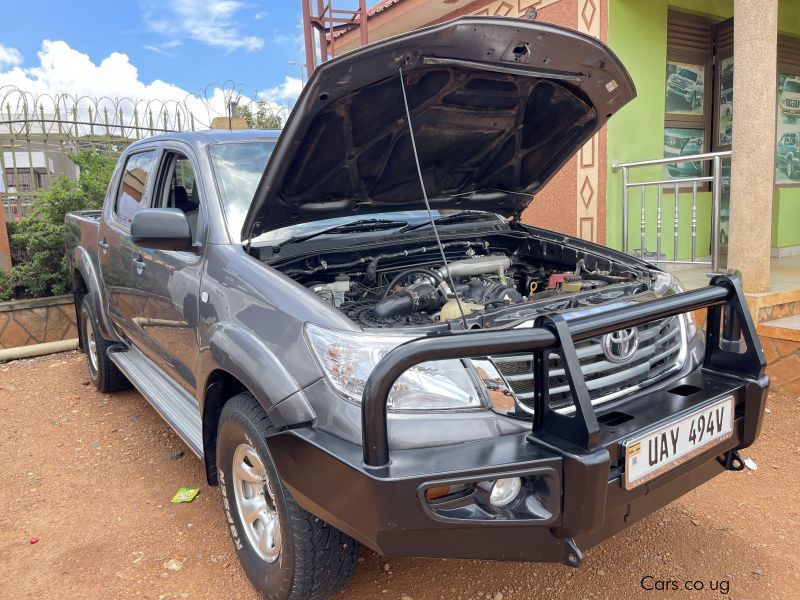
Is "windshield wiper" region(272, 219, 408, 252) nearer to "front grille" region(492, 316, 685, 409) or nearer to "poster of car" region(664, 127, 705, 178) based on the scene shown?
"front grille" region(492, 316, 685, 409)

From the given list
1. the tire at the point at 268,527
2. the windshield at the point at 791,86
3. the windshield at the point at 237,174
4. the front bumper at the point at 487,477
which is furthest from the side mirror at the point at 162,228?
the windshield at the point at 791,86

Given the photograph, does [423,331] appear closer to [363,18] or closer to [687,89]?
[687,89]

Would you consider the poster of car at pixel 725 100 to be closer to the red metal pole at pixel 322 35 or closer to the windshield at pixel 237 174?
the red metal pole at pixel 322 35

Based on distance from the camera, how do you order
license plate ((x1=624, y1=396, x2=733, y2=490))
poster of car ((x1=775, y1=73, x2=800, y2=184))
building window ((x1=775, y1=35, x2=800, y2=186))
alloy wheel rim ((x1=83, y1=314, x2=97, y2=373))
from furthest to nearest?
poster of car ((x1=775, y1=73, x2=800, y2=184)) → building window ((x1=775, y1=35, x2=800, y2=186)) → alloy wheel rim ((x1=83, y1=314, x2=97, y2=373)) → license plate ((x1=624, y1=396, x2=733, y2=490))

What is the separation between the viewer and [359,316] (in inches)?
99.1

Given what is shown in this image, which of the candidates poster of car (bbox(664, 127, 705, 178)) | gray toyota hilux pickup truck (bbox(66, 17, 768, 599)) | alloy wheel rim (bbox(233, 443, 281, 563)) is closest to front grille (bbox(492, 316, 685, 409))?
gray toyota hilux pickup truck (bbox(66, 17, 768, 599))

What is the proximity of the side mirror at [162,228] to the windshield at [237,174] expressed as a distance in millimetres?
189

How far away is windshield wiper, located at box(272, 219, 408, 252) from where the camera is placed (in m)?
2.85

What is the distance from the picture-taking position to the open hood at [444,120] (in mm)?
2189

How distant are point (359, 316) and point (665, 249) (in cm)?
508

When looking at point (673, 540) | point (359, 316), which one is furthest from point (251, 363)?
point (673, 540)

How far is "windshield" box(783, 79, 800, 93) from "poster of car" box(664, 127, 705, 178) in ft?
4.77

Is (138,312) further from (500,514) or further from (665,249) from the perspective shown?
(665,249)

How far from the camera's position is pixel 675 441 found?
6.43 ft
